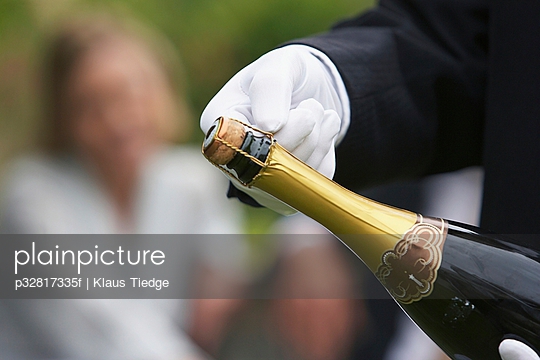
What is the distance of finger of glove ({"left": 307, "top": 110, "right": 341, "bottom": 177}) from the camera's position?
0.34 meters

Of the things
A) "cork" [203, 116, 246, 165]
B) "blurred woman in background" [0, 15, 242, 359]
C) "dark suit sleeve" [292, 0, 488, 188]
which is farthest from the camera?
"blurred woman in background" [0, 15, 242, 359]

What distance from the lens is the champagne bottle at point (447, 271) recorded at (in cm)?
32

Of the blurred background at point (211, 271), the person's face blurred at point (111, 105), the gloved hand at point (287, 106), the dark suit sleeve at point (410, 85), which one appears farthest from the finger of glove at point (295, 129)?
the person's face blurred at point (111, 105)

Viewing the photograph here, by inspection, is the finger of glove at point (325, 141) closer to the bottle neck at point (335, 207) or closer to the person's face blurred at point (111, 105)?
the bottle neck at point (335, 207)

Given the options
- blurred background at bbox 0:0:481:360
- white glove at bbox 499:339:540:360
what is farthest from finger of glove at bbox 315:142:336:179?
blurred background at bbox 0:0:481:360

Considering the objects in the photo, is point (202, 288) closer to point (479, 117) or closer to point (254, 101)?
point (479, 117)

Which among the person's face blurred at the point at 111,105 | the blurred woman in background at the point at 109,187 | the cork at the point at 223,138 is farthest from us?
the person's face blurred at the point at 111,105

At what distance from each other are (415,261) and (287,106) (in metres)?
0.11

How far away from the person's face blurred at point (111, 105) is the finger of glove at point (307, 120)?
0.85 m

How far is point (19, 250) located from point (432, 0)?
0.70 metres

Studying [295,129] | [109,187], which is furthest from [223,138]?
[109,187]

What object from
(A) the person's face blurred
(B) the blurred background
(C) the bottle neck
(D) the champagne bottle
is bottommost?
(B) the blurred background

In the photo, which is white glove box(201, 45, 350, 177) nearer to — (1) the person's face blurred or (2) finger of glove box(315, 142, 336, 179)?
(2) finger of glove box(315, 142, 336, 179)

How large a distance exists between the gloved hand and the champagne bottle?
28 mm
